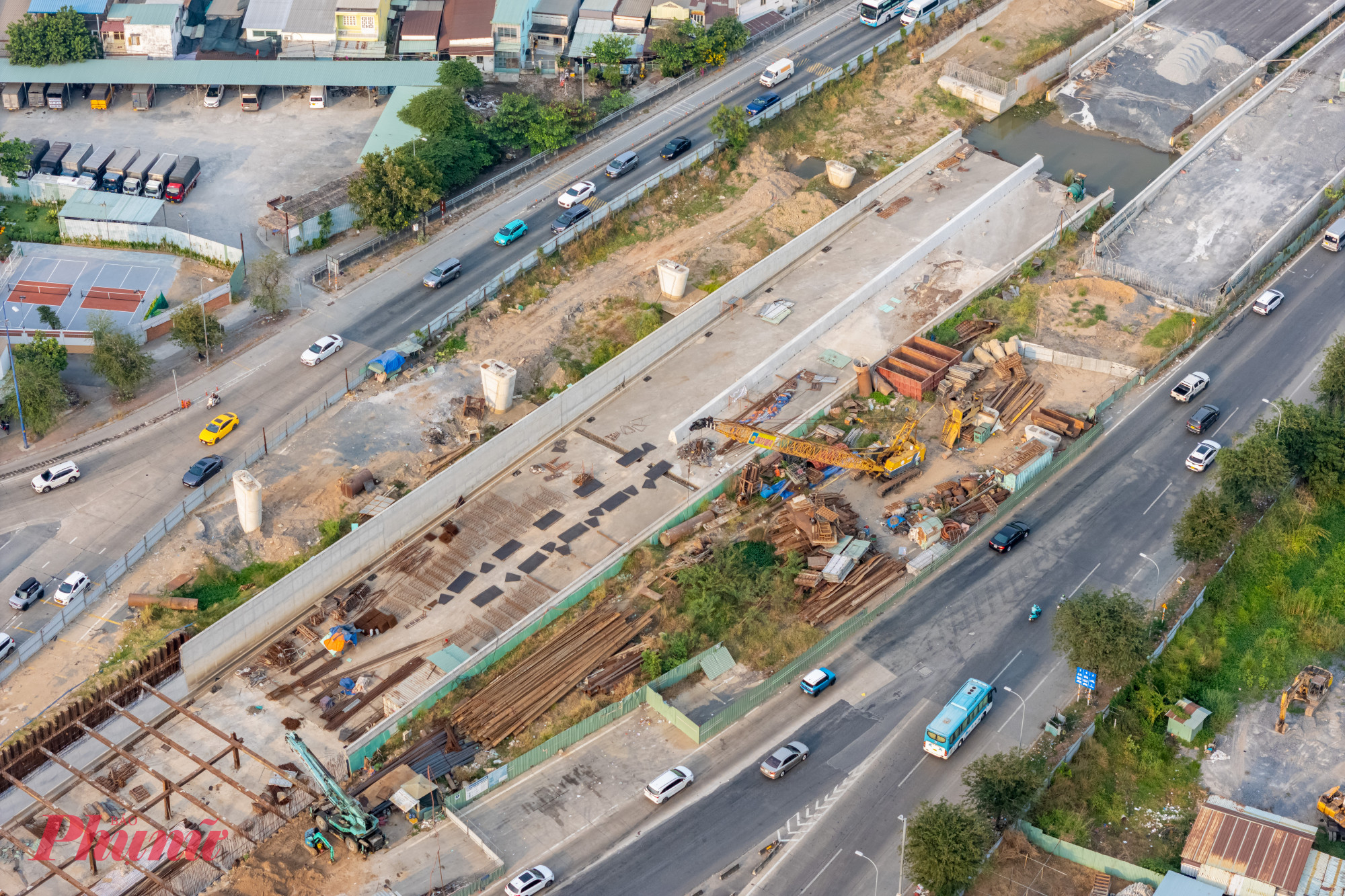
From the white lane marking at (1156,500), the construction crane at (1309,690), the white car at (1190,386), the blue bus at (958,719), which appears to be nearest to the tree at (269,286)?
the blue bus at (958,719)

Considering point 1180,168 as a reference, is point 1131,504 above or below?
below

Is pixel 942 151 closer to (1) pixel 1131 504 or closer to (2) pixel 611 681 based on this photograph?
(1) pixel 1131 504

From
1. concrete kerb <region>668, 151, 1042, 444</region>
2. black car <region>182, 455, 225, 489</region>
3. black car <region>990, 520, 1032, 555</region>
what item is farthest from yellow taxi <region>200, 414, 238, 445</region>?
black car <region>990, 520, 1032, 555</region>

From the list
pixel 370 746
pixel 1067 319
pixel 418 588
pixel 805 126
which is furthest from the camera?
pixel 805 126

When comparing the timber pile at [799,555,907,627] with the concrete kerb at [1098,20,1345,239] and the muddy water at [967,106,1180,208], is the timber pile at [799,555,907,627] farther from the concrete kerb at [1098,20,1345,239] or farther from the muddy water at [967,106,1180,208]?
the muddy water at [967,106,1180,208]

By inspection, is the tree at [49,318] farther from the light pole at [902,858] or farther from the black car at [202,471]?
the light pole at [902,858]

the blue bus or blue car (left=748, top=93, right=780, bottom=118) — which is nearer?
the blue bus

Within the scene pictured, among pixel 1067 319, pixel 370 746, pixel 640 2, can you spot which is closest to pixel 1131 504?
pixel 1067 319
